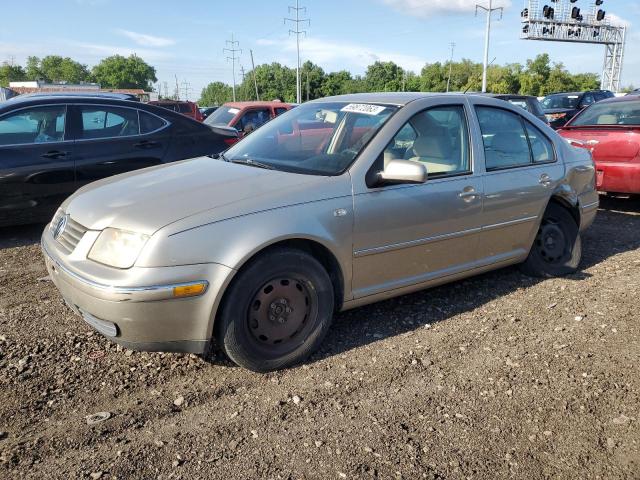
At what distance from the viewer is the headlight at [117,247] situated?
2.79 metres

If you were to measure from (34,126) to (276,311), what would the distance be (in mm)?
4189

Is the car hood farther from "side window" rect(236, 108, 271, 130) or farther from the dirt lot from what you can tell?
"side window" rect(236, 108, 271, 130)

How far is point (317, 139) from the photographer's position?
3877 millimetres

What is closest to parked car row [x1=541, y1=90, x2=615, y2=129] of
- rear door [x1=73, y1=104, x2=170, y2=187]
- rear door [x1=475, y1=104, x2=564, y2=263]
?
rear door [x1=475, y1=104, x2=564, y2=263]

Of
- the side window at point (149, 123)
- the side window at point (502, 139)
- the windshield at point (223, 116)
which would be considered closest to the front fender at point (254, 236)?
the side window at point (502, 139)

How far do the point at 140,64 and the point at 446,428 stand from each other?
12981 cm

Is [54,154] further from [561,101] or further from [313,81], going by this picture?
[313,81]

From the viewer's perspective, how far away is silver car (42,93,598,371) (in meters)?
2.84

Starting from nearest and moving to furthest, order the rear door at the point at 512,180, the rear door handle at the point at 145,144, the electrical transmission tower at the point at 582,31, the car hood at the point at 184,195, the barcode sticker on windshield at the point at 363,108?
the car hood at the point at 184,195, the barcode sticker on windshield at the point at 363,108, the rear door at the point at 512,180, the rear door handle at the point at 145,144, the electrical transmission tower at the point at 582,31

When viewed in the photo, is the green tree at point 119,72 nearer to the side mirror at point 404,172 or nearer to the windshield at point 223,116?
the windshield at point 223,116

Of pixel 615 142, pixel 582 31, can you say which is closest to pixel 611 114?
pixel 615 142

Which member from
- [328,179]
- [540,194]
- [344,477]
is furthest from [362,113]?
[344,477]

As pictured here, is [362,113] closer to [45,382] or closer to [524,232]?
[524,232]

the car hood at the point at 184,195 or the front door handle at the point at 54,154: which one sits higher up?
the front door handle at the point at 54,154
